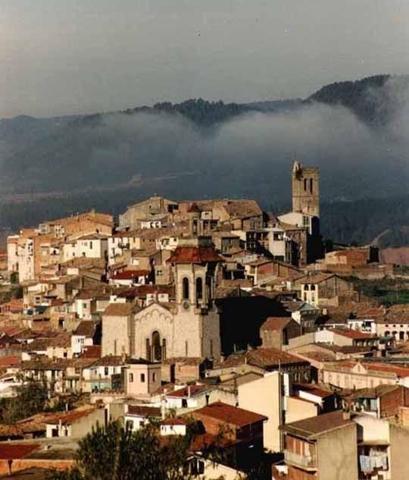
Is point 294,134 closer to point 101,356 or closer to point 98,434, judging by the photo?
point 101,356

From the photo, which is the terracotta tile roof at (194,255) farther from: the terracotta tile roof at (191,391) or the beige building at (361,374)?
the terracotta tile roof at (191,391)

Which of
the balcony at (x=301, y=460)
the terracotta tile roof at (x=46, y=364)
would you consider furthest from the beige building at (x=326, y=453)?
the terracotta tile roof at (x=46, y=364)

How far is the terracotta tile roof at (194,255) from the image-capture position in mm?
32750

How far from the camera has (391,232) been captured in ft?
303

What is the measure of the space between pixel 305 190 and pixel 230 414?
37814 mm

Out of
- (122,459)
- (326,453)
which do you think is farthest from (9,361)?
(326,453)

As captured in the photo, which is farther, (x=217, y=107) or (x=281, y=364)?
(x=217, y=107)

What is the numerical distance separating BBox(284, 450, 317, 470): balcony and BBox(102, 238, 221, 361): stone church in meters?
13.5

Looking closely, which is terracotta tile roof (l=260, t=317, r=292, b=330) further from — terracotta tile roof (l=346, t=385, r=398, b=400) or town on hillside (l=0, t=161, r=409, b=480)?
terracotta tile roof (l=346, t=385, r=398, b=400)

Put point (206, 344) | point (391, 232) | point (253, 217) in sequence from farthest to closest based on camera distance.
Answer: point (391, 232) < point (253, 217) < point (206, 344)

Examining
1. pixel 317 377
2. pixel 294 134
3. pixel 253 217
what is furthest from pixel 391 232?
pixel 317 377

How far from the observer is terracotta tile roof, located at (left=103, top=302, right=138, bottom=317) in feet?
110

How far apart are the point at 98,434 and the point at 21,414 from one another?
10092mm

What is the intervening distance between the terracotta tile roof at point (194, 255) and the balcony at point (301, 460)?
14.1m
